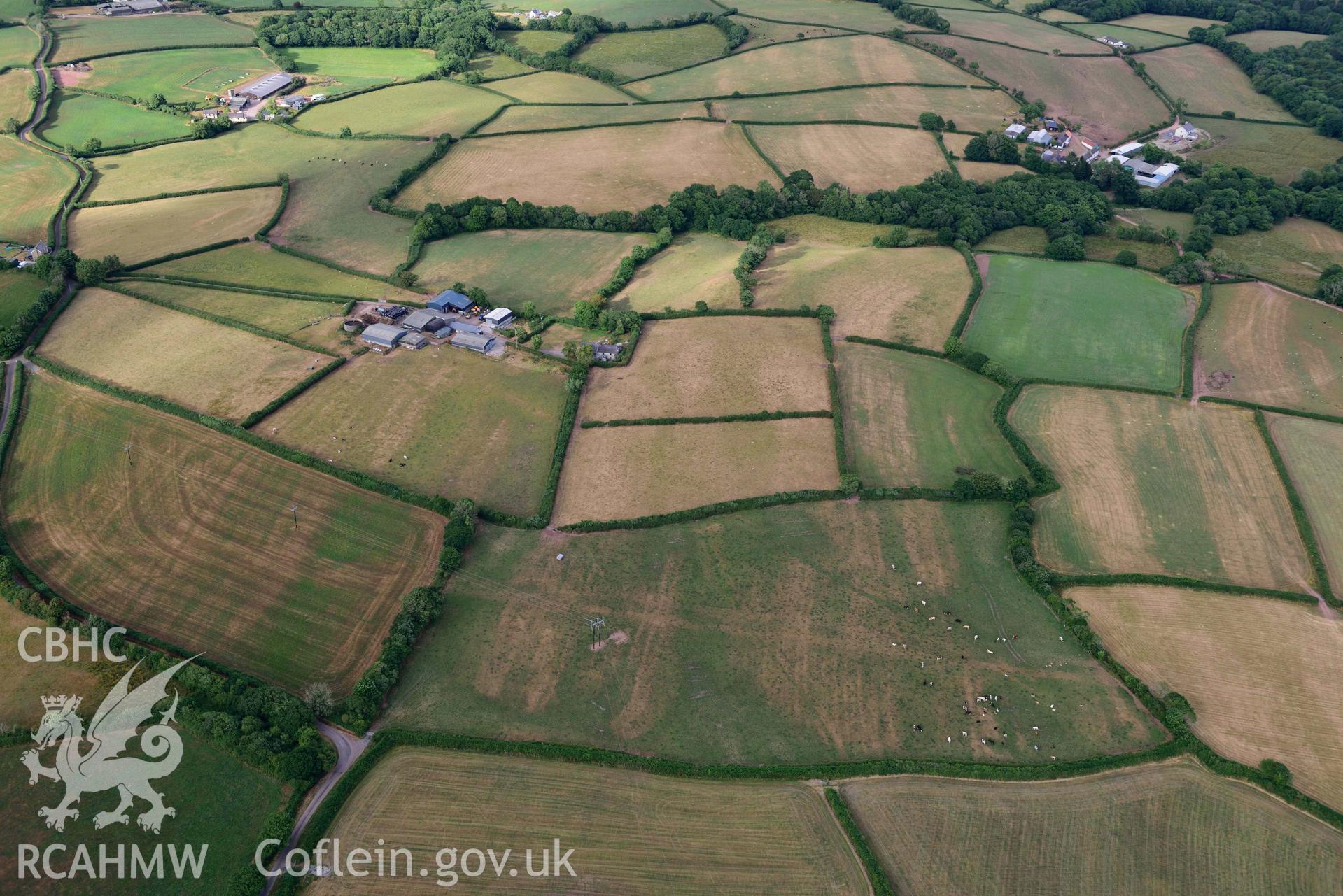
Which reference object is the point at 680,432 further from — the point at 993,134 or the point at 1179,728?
the point at 993,134

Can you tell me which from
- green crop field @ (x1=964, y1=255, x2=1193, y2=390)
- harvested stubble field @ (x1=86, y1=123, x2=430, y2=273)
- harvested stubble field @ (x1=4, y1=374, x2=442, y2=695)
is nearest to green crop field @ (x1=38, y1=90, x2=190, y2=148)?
harvested stubble field @ (x1=86, y1=123, x2=430, y2=273)

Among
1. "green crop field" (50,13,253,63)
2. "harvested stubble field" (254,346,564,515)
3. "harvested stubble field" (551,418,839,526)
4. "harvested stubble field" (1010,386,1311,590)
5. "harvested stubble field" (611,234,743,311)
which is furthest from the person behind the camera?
"green crop field" (50,13,253,63)

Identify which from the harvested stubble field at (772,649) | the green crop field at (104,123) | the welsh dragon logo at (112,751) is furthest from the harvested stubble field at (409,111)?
the welsh dragon logo at (112,751)

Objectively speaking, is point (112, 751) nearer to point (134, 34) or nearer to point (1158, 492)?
point (1158, 492)

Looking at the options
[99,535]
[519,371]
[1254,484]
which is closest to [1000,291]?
[1254,484]

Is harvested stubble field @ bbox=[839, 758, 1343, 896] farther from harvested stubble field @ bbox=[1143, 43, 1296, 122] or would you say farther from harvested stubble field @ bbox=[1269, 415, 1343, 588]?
harvested stubble field @ bbox=[1143, 43, 1296, 122]

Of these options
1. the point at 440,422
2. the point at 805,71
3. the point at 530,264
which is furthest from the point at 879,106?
the point at 440,422

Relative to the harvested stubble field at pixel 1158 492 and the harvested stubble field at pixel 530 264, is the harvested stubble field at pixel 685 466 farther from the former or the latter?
the harvested stubble field at pixel 530 264
